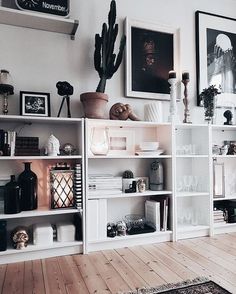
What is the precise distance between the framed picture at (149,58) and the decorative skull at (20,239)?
1559 millimetres

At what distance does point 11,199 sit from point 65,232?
51cm

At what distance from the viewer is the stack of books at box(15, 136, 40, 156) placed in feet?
6.64

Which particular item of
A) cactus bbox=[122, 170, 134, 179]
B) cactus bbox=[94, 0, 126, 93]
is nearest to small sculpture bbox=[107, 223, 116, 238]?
cactus bbox=[122, 170, 134, 179]

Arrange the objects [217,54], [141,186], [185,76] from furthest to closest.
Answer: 1. [217,54]
2. [185,76]
3. [141,186]

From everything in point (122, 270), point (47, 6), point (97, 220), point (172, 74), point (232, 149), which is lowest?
point (122, 270)

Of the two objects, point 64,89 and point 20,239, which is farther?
point 64,89

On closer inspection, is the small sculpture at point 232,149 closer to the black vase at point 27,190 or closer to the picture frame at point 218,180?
the picture frame at point 218,180

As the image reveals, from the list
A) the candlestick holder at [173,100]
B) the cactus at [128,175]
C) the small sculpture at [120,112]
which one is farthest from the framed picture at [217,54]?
the cactus at [128,175]

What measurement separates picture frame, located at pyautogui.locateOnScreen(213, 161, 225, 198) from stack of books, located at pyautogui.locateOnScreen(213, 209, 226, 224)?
164 mm

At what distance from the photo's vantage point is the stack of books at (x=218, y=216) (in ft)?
8.63

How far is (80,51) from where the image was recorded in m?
A: 2.43

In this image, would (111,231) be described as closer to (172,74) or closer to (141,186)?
(141,186)

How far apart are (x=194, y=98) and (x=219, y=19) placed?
1007 millimetres

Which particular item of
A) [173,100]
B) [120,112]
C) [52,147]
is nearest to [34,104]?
[52,147]
